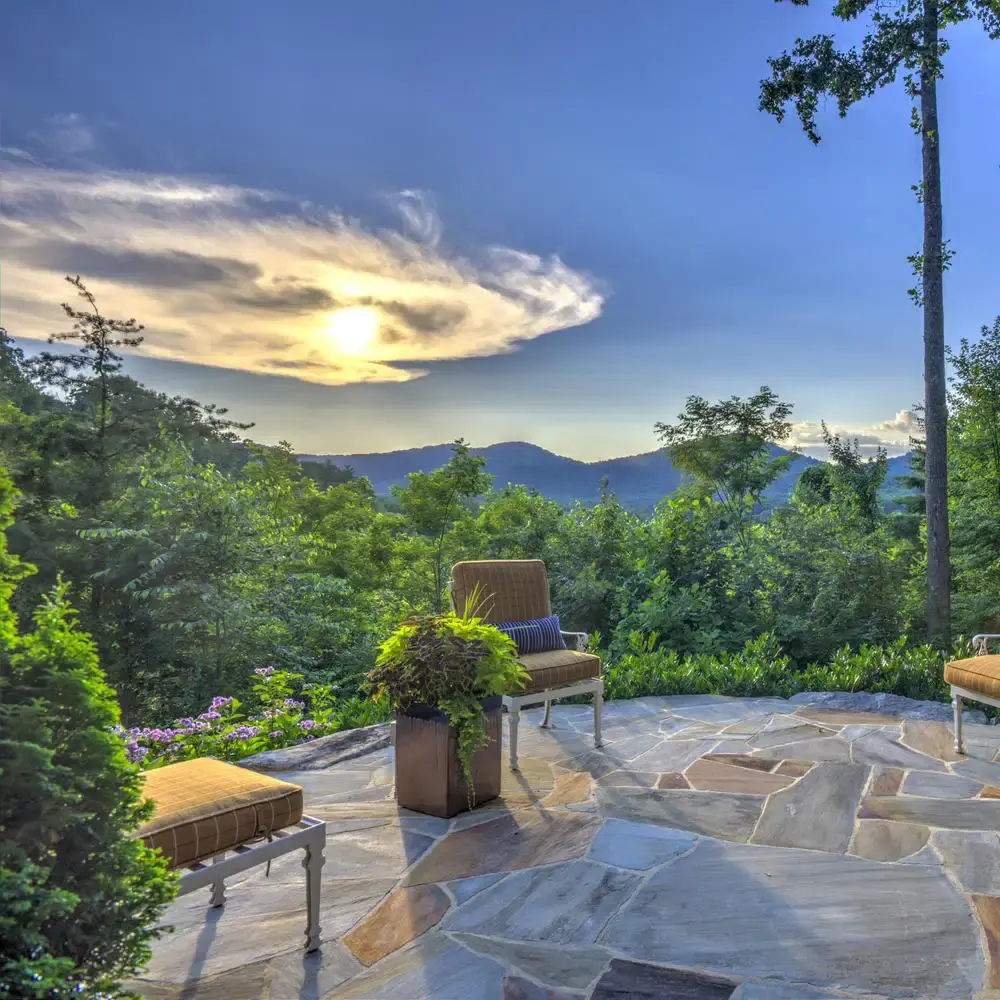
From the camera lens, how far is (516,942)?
222 cm

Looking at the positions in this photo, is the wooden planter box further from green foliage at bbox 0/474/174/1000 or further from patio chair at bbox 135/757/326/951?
green foliage at bbox 0/474/174/1000

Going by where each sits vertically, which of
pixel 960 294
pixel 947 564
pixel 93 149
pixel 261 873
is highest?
pixel 93 149

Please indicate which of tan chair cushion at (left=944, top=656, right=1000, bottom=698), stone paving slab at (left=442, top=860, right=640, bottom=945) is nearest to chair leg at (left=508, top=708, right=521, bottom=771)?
stone paving slab at (left=442, top=860, right=640, bottom=945)

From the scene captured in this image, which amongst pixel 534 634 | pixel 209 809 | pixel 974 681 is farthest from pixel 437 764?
pixel 974 681

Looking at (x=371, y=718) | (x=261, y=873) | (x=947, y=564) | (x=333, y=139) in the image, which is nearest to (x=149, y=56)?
(x=333, y=139)

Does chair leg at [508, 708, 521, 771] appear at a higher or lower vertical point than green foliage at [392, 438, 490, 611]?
lower

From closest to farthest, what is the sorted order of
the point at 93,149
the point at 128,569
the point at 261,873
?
the point at 261,873 < the point at 93,149 < the point at 128,569

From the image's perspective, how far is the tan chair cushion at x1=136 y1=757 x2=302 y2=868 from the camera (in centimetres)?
183

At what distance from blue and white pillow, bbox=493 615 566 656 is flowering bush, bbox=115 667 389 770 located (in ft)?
3.05

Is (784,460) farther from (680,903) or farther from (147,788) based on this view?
(147,788)

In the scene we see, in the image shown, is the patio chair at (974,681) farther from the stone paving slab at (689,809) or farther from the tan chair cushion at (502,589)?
the tan chair cushion at (502,589)

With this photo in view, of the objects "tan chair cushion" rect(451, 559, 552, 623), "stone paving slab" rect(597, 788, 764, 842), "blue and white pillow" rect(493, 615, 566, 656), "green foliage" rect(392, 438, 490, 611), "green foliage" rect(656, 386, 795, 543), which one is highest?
"green foliage" rect(656, 386, 795, 543)

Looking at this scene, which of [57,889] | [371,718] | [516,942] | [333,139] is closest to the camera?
[57,889]

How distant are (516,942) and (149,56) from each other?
590 cm
